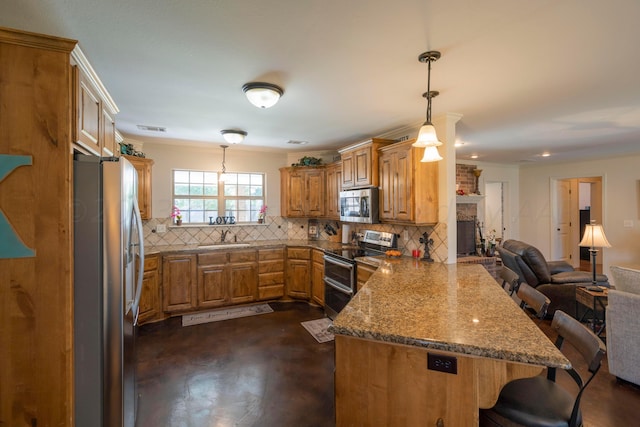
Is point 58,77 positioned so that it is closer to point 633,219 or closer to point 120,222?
point 120,222

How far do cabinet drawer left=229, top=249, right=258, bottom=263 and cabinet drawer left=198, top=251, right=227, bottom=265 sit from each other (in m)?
0.10

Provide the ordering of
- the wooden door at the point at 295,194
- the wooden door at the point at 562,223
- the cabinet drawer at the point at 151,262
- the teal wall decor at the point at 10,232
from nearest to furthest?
the teal wall decor at the point at 10,232
the cabinet drawer at the point at 151,262
the wooden door at the point at 295,194
the wooden door at the point at 562,223

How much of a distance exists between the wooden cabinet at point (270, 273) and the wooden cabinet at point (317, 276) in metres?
0.51

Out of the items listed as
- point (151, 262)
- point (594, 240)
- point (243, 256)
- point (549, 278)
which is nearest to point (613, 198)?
point (594, 240)

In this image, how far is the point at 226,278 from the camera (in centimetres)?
427

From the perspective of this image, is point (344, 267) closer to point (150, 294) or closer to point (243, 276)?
point (243, 276)

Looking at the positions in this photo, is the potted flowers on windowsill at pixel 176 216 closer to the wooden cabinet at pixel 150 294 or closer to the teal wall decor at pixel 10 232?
the wooden cabinet at pixel 150 294

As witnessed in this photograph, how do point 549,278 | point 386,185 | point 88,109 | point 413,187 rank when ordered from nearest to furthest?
point 88,109, point 413,187, point 386,185, point 549,278

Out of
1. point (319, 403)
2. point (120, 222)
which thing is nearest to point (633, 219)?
point (319, 403)

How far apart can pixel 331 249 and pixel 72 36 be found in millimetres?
3252

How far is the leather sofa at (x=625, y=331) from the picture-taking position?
2.33 m

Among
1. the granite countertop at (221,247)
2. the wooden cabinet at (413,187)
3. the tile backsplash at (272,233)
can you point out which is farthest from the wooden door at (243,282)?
the wooden cabinet at (413,187)

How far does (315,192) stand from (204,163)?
188cm

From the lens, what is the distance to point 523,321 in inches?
58.9
